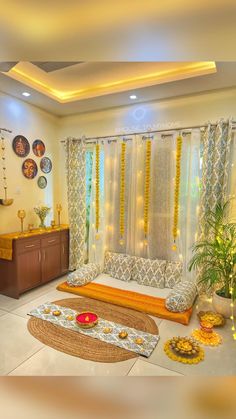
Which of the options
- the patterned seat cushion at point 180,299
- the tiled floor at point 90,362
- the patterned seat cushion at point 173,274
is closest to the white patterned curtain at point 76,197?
the patterned seat cushion at point 173,274

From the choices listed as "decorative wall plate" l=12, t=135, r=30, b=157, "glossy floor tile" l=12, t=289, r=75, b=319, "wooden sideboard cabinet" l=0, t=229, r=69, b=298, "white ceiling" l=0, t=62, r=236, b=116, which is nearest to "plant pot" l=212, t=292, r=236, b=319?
"glossy floor tile" l=12, t=289, r=75, b=319

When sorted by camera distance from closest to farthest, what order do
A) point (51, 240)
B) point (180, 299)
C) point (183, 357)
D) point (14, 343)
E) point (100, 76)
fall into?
point (183, 357), point (14, 343), point (180, 299), point (100, 76), point (51, 240)

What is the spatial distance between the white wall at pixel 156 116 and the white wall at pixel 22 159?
0.37m

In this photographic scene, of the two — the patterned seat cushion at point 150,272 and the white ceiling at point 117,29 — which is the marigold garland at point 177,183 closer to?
the patterned seat cushion at point 150,272

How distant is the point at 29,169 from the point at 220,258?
3.25 m

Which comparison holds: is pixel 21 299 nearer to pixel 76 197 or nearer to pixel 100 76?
pixel 76 197

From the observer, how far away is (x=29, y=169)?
391cm

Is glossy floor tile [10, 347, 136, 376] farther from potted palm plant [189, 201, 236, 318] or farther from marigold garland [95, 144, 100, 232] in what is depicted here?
marigold garland [95, 144, 100, 232]

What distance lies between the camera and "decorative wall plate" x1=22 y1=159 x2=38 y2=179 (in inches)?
151

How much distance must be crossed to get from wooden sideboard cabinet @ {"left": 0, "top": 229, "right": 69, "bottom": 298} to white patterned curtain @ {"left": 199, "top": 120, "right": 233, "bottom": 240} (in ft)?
7.79

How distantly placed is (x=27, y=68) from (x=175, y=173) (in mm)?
2429

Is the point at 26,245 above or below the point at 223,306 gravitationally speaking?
above

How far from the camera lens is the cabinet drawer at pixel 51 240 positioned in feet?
12.1

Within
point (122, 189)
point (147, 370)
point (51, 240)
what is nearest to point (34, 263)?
point (51, 240)
